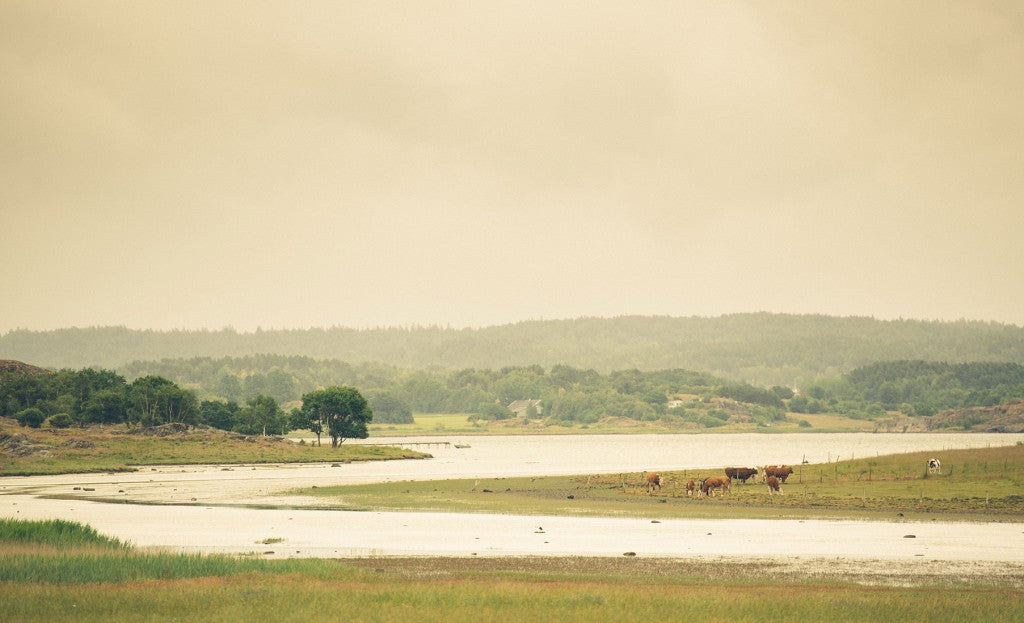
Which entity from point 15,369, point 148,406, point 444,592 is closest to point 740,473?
point 444,592

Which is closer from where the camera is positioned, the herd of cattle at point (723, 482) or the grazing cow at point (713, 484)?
the herd of cattle at point (723, 482)

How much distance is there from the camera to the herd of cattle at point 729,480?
246 feet

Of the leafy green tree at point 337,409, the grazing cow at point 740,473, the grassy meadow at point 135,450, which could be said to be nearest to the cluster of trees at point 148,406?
the leafy green tree at point 337,409

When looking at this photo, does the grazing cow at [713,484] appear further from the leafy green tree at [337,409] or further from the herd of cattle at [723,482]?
the leafy green tree at [337,409]

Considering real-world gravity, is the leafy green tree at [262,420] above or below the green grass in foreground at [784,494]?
above

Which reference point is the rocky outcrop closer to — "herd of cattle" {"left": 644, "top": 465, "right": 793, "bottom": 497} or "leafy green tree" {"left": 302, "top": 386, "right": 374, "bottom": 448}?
"leafy green tree" {"left": 302, "top": 386, "right": 374, "bottom": 448}

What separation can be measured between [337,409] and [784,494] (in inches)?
4078

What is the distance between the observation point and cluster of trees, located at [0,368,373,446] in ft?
507

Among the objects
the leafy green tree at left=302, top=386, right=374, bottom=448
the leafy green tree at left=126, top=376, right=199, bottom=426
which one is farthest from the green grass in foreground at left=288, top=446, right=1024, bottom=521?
the leafy green tree at left=126, top=376, right=199, bottom=426

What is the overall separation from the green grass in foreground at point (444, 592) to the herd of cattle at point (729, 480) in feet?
111

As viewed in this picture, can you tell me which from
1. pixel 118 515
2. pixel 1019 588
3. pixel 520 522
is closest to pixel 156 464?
pixel 118 515

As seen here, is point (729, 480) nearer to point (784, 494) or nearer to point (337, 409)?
point (784, 494)

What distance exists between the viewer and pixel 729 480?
7925 cm

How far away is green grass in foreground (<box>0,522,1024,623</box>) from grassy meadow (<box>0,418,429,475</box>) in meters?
85.3
